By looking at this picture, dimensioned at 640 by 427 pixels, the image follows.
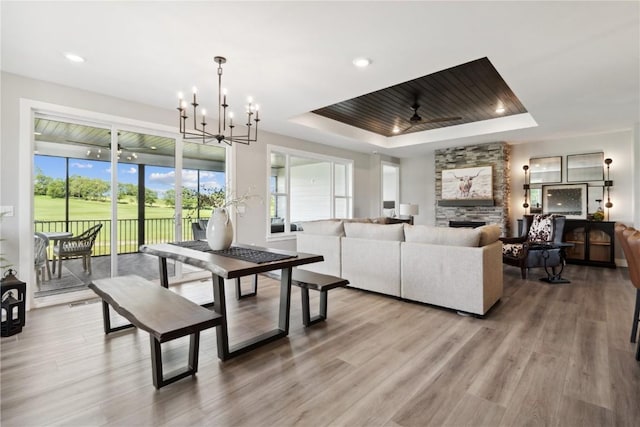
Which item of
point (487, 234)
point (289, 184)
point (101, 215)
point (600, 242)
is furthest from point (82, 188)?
point (600, 242)

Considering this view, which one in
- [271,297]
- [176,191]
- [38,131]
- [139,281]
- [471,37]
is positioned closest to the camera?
[471,37]

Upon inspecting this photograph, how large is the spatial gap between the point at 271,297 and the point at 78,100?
3.36 meters

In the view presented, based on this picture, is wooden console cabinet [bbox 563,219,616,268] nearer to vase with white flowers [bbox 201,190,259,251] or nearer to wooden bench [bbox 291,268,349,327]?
wooden bench [bbox 291,268,349,327]

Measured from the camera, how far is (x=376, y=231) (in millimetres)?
3959

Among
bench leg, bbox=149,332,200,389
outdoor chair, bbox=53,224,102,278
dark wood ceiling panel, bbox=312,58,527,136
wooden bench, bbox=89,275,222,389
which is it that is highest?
dark wood ceiling panel, bbox=312,58,527,136

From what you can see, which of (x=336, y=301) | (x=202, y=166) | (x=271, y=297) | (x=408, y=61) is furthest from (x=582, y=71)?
(x=202, y=166)

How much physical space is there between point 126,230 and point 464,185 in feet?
23.0

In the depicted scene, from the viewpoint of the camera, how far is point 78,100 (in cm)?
366

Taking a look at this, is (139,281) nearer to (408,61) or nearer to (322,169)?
(408,61)

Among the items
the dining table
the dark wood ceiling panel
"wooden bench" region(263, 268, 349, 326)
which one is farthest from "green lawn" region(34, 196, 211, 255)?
the dark wood ceiling panel

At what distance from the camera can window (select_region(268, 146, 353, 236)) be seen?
6.12 metres

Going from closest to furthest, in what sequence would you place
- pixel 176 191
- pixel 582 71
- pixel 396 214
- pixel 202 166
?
pixel 582 71, pixel 176 191, pixel 202 166, pixel 396 214

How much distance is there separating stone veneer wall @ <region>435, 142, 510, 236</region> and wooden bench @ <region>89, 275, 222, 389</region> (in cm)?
660

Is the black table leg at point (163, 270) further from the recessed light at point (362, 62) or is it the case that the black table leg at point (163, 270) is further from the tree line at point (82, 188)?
the recessed light at point (362, 62)
